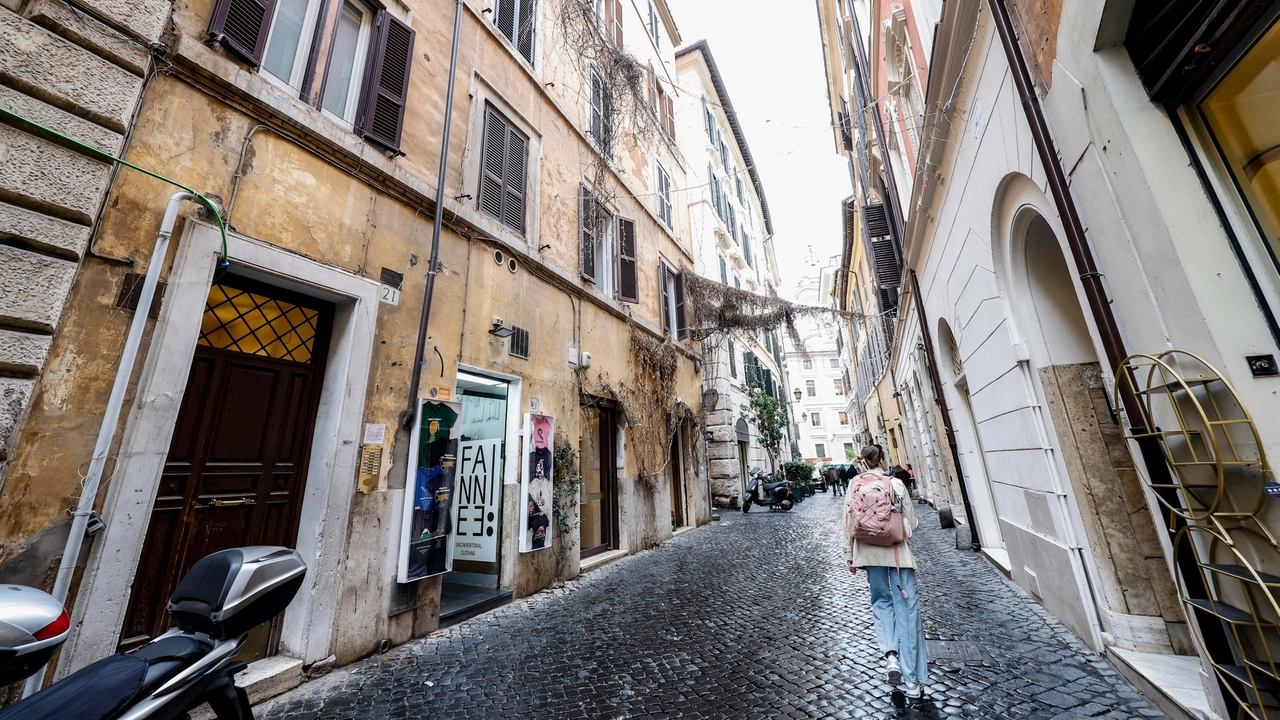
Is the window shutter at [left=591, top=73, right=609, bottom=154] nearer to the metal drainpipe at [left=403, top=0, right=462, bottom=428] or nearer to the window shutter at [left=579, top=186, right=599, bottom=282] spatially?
the window shutter at [left=579, top=186, right=599, bottom=282]

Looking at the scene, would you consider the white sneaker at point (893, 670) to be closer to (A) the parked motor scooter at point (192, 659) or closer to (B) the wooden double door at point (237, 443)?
(A) the parked motor scooter at point (192, 659)

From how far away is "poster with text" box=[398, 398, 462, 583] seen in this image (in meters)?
3.96

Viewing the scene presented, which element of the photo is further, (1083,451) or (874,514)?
(1083,451)

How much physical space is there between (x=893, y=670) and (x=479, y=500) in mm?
4356

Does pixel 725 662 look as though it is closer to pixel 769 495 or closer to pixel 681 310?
pixel 681 310

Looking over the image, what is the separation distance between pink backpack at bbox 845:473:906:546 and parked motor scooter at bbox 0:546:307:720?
3.01 meters

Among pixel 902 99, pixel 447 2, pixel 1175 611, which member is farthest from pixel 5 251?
pixel 902 99

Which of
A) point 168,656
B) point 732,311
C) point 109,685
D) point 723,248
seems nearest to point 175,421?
point 168,656

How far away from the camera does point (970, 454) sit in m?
6.53

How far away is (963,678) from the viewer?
288cm

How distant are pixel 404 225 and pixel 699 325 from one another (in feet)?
26.4

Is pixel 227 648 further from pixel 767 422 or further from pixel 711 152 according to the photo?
pixel 711 152

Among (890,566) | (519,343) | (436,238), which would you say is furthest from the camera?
(519,343)

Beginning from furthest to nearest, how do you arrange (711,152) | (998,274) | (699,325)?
(711,152), (699,325), (998,274)
